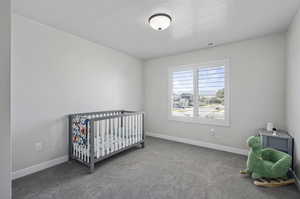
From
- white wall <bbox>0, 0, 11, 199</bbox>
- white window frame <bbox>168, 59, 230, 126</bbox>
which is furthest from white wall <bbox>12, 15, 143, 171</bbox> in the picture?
white window frame <bbox>168, 59, 230, 126</bbox>

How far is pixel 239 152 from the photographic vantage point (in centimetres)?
291

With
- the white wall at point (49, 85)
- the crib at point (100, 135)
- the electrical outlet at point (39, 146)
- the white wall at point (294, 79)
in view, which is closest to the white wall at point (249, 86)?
the white wall at point (294, 79)

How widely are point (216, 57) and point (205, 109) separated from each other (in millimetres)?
1238

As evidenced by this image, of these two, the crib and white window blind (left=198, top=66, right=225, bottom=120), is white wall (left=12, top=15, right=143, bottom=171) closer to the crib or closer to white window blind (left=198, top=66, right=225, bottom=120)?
the crib

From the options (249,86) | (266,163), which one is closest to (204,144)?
(266,163)

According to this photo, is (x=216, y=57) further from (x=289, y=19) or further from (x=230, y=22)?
(x=289, y=19)

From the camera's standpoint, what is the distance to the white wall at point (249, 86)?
8.48 ft

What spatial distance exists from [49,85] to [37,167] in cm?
132

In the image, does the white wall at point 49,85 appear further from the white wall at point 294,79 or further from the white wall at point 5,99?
the white wall at point 294,79

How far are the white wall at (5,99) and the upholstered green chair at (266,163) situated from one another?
273 cm

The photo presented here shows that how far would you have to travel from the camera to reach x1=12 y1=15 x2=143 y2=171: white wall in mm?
2018

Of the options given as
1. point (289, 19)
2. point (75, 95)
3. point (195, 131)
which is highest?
point (289, 19)

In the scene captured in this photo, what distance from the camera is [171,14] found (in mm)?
2006

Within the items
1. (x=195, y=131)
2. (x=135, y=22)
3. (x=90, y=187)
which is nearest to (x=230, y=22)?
(x=135, y=22)
